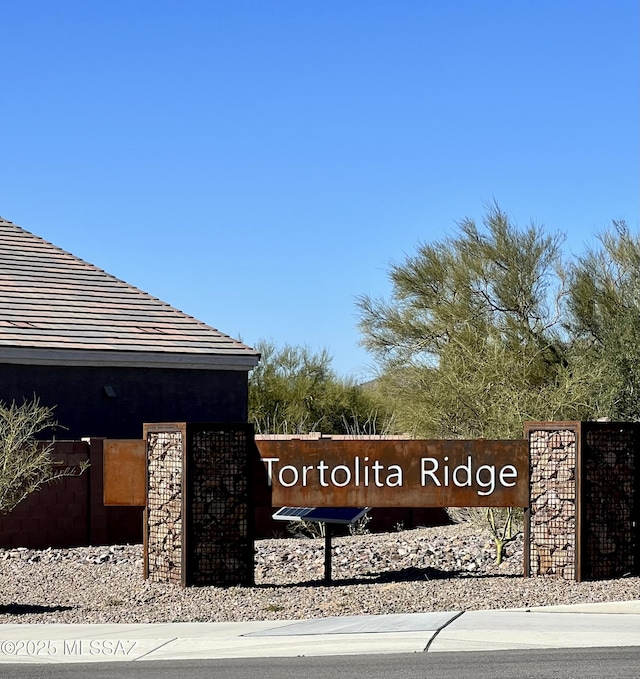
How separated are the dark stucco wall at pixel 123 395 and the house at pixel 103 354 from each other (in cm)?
2

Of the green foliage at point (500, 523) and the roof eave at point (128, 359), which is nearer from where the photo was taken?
the green foliage at point (500, 523)

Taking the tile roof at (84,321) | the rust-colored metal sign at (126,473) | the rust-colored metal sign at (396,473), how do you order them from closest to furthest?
1. the rust-colored metal sign at (396,473)
2. the rust-colored metal sign at (126,473)
3. the tile roof at (84,321)

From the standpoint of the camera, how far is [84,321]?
1016 inches

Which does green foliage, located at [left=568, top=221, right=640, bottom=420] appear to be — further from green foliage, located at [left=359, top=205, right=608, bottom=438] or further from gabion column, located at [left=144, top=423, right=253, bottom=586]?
gabion column, located at [left=144, top=423, right=253, bottom=586]

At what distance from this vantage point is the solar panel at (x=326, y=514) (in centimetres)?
1543

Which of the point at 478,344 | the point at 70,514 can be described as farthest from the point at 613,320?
the point at 70,514

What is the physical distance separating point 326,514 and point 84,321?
11.8m

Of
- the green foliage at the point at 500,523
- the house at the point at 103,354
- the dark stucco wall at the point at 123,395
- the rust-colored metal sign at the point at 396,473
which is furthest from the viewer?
the house at the point at 103,354

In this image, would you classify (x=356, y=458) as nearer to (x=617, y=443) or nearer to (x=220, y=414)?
(x=617, y=443)

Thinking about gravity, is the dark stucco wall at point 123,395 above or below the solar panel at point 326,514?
above

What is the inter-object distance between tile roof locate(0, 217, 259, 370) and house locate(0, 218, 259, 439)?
1.0 inches

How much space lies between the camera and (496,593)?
1381 centimetres

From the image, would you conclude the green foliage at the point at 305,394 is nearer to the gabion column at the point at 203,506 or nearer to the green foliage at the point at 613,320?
the green foliage at the point at 613,320

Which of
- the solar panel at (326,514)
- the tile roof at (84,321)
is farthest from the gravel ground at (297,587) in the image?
the tile roof at (84,321)
